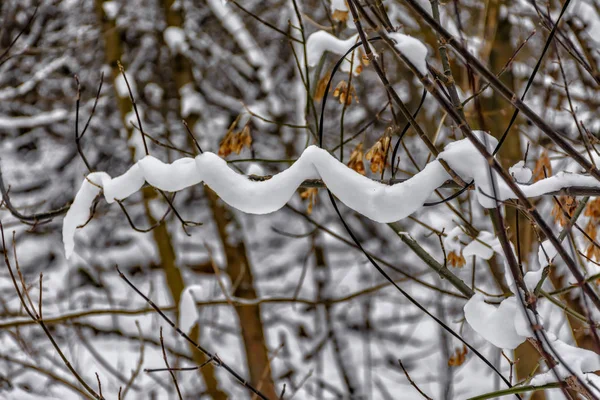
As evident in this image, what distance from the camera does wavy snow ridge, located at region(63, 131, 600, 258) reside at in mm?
1107

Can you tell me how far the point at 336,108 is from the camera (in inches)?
233

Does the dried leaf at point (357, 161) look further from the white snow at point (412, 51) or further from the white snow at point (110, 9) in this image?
the white snow at point (110, 9)

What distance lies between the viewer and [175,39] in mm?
4418

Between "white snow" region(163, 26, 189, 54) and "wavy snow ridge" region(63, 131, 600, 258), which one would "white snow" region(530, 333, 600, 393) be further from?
"white snow" region(163, 26, 189, 54)

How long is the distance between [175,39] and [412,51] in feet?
12.2

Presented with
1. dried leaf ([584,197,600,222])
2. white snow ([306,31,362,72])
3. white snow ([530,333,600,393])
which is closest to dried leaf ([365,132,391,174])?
white snow ([306,31,362,72])

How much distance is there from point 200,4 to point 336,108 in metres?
1.81

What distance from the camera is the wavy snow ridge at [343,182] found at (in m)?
1.11

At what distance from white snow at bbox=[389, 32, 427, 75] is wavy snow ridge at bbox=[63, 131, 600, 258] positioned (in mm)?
185

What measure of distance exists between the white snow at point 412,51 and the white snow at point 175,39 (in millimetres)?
3644

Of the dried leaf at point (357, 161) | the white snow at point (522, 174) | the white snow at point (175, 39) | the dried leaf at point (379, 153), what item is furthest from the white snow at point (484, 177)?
the white snow at point (175, 39)

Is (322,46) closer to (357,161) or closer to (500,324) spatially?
(357,161)

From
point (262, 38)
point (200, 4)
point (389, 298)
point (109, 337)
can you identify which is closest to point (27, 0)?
point (200, 4)

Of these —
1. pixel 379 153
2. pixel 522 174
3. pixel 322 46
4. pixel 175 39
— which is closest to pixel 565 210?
pixel 522 174
